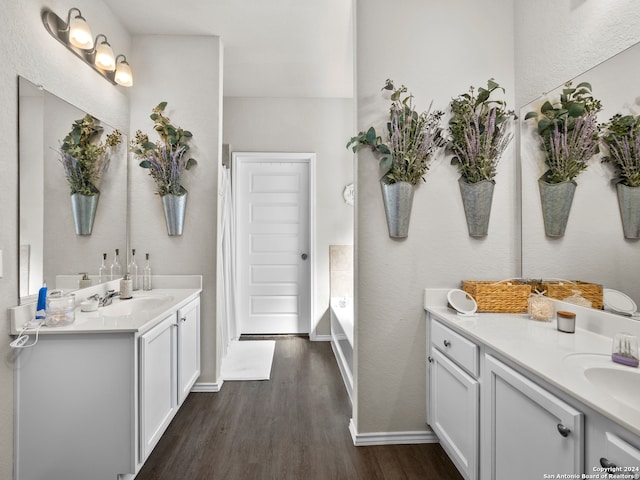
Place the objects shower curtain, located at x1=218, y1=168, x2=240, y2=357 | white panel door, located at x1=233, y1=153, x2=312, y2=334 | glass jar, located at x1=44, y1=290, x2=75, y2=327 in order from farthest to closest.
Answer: white panel door, located at x1=233, y1=153, x2=312, y2=334 → shower curtain, located at x1=218, y1=168, x2=240, y2=357 → glass jar, located at x1=44, y1=290, x2=75, y2=327

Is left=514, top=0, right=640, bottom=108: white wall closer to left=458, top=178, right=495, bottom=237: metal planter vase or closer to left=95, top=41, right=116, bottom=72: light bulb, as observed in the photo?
left=458, top=178, right=495, bottom=237: metal planter vase

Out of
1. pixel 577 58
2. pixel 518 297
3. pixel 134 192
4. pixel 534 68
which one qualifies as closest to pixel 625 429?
pixel 518 297

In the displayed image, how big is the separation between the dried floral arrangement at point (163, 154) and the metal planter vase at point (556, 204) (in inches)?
96.7

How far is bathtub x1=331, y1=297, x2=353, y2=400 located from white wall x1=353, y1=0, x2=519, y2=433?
57 centimetres

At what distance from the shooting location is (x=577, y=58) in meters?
1.76

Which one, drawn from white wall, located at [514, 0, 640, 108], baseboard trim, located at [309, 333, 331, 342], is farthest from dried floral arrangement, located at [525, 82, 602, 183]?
baseboard trim, located at [309, 333, 331, 342]

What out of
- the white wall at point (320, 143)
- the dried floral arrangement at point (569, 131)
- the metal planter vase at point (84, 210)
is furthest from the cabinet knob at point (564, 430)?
the white wall at point (320, 143)

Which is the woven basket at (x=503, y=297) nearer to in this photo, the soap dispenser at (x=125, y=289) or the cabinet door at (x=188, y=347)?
the cabinet door at (x=188, y=347)

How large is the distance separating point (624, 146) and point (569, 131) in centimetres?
33

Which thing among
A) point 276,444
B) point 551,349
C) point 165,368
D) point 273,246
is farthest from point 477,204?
point 273,246

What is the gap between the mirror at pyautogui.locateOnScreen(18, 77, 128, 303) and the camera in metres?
1.68

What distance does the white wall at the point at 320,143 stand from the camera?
4105mm

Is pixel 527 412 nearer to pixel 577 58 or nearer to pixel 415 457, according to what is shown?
pixel 415 457

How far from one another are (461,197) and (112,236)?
7.80 ft
